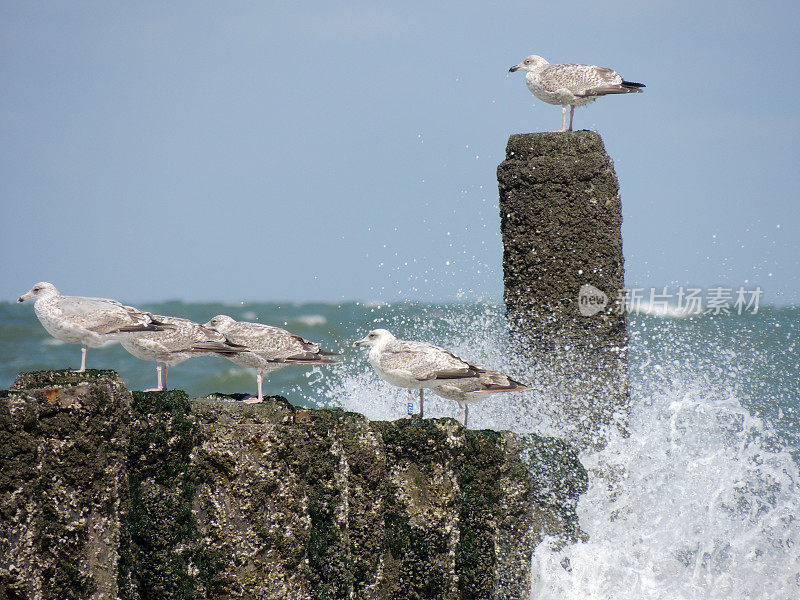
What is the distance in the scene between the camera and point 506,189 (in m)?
7.20

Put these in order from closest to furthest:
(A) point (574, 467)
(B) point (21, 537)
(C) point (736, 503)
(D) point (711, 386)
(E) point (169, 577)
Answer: (B) point (21, 537)
(E) point (169, 577)
(A) point (574, 467)
(C) point (736, 503)
(D) point (711, 386)

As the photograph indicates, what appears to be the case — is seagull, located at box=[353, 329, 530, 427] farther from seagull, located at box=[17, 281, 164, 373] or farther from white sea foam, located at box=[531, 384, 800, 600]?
seagull, located at box=[17, 281, 164, 373]

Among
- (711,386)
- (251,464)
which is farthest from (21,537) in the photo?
(711,386)

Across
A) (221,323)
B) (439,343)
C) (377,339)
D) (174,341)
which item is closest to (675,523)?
(377,339)

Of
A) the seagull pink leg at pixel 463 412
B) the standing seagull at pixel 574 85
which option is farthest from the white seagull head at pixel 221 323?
the standing seagull at pixel 574 85

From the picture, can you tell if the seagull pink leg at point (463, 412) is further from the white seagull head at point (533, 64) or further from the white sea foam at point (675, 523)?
the white seagull head at point (533, 64)

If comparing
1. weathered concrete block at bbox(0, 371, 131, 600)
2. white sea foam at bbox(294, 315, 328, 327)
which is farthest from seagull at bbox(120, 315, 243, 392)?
white sea foam at bbox(294, 315, 328, 327)

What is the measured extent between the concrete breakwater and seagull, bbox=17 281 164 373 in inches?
26.6

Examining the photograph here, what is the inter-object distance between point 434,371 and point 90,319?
236 centimetres

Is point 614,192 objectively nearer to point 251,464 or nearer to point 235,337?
point 235,337

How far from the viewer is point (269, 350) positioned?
231 inches

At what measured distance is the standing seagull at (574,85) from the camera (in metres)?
7.78

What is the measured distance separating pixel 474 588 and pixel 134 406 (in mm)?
2523

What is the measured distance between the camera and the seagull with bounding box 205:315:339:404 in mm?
5844
